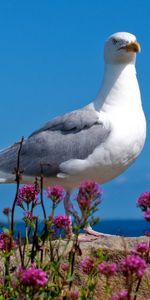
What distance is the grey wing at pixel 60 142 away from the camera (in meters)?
8.34

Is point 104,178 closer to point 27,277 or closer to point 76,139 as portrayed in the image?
point 76,139

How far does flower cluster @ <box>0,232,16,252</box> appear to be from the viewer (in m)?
3.51

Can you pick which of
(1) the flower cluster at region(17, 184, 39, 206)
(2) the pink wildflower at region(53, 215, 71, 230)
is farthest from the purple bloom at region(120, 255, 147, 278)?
(1) the flower cluster at region(17, 184, 39, 206)

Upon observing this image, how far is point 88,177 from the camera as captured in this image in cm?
828

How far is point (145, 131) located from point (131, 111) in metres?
0.33

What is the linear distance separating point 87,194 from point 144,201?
0.36 m

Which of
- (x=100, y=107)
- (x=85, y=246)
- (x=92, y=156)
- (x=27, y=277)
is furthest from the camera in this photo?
(x=100, y=107)

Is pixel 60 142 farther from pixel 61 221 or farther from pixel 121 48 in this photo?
pixel 61 221

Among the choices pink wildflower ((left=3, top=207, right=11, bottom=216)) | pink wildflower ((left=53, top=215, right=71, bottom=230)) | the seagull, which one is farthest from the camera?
the seagull

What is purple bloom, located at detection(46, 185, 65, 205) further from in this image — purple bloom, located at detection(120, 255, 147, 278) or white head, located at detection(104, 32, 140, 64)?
white head, located at detection(104, 32, 140, 64)

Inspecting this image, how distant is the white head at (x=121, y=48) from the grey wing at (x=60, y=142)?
1.02 meters

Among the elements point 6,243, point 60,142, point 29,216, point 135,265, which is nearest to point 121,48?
point 60,142

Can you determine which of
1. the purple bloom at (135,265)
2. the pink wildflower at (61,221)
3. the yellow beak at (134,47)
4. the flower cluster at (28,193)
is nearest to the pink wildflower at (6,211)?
the flower cluster at (28,193)

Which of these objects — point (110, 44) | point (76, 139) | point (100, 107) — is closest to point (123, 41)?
point (110, 44)
